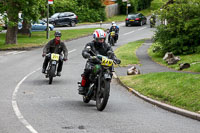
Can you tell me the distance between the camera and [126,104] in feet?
39.8

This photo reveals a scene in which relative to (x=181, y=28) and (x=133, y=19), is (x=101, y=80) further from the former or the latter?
(x=133, y=19)

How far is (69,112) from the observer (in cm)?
1070

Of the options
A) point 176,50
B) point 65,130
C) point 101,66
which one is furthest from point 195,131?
point 176,50

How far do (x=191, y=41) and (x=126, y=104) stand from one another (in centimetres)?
1385

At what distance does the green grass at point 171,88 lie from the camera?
37.4 feet

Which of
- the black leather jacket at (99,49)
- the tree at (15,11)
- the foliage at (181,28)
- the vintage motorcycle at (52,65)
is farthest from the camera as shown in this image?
the tree at (15,11)

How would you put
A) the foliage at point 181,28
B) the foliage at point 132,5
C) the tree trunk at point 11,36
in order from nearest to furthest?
the foliage at point 181,28 < the tree trunk at point 11,36 < the foliage at point 132,5

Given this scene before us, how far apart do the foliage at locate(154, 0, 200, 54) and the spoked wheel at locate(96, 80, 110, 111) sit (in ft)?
47.2

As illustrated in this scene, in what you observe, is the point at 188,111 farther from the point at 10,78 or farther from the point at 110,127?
the point at 10,78

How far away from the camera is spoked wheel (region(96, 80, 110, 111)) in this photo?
34.1 ft

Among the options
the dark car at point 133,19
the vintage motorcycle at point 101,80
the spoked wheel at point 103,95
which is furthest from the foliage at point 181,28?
the dark car at point 133,19

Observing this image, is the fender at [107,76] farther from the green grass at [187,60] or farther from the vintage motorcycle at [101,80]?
the green grass at [187,60]

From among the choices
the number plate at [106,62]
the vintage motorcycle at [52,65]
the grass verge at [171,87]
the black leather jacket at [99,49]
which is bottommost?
the grass verge at [171,87]

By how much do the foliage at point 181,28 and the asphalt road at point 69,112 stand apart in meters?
8.61
